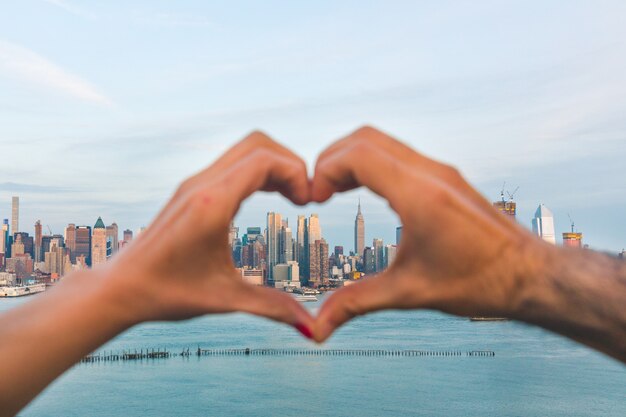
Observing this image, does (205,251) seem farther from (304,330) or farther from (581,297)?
(581,297)

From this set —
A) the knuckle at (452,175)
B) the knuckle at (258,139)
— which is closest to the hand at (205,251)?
the knuckle at (258,139)

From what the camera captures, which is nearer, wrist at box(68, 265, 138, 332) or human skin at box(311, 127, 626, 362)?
human skin at box(311, 127, 626, 362)

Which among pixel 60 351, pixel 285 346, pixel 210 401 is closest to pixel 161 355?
pixel 285 346

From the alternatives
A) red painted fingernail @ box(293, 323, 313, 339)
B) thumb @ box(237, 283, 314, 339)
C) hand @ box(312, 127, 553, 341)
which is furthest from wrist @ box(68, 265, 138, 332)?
hand @ box(312, 127, 553, 341)

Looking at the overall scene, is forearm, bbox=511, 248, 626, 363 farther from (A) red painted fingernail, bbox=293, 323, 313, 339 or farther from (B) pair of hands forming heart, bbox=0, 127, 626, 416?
(A) red painted fingernail, bbox=293, 323, 313, 339

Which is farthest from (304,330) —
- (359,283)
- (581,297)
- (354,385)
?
(354,385)

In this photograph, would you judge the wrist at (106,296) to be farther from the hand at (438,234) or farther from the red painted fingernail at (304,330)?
the hand at (438,234)
